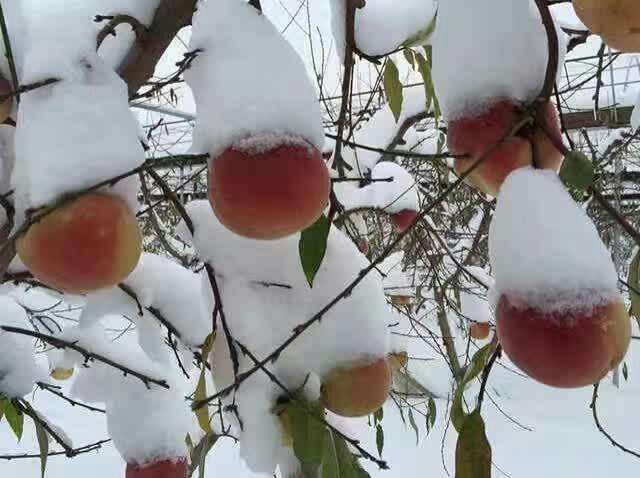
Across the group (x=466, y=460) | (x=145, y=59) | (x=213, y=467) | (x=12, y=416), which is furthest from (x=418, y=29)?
(x=213, y=467)

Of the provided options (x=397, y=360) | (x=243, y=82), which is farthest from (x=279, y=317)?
(x=397, y=360)

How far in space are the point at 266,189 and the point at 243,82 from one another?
0.06m

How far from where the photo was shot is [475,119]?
1.07 ft

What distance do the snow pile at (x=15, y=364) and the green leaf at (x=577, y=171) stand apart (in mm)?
616

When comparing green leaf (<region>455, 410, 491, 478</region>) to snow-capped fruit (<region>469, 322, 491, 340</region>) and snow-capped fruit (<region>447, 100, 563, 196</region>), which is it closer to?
snow-capped fruit (<region>447, 100, 563, 196</region>)

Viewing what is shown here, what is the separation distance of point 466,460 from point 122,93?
27 centimetres

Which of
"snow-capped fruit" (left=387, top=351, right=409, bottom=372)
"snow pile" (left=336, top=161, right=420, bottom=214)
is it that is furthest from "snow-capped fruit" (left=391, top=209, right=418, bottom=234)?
"snow-capped fruit" (left=387, top=351, right=409, bottom=372)

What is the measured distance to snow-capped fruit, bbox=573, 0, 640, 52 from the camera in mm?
276

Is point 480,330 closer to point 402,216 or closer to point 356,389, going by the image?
point 402,216

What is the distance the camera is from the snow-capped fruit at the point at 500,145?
312 millimetres

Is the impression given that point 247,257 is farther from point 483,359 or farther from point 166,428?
point 166,428

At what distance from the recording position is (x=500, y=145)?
31 centimetres

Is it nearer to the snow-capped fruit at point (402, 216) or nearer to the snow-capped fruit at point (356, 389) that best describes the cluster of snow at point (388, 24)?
the snow-capped fruit at point (356, 389)

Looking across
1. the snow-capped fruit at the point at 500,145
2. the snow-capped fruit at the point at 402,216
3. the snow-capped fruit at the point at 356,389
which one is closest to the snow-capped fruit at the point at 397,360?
the snow-capped fruit at the point at 402,216
